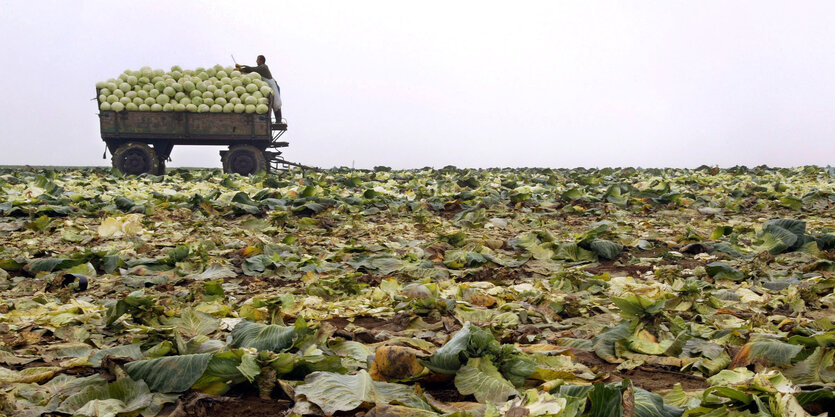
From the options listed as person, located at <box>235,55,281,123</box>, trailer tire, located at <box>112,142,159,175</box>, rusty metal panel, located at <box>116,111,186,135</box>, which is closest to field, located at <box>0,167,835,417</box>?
trailer tire, located at <box>112,142,159,175</box>

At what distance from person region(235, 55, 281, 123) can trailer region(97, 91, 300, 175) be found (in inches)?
57.1

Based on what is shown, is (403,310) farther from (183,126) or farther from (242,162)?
(183,126)

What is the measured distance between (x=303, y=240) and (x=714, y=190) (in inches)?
271

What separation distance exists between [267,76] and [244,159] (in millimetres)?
2918

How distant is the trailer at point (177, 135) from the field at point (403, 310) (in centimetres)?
639

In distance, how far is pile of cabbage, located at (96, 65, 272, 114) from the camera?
13945 millimetres

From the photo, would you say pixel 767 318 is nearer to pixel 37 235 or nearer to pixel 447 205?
pixel 447 205

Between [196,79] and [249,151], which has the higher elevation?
[196,79]

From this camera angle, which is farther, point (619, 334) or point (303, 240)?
point (303, 240)

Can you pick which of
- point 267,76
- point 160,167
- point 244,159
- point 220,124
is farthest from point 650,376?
point 267,76

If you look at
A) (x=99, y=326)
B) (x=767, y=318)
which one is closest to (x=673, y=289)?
(x=767, y=318)

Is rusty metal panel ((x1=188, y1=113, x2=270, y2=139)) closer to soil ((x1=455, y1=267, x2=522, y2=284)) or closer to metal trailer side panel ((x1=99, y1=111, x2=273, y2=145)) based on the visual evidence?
metal trailer side panel ((x1=99, y1=111, x2=273, y2=145))

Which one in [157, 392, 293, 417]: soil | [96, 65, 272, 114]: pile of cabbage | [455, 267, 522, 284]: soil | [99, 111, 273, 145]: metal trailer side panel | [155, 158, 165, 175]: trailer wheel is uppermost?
[96, 65, 272, 114]: pile of cabbage

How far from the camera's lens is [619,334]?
9.26 ft
